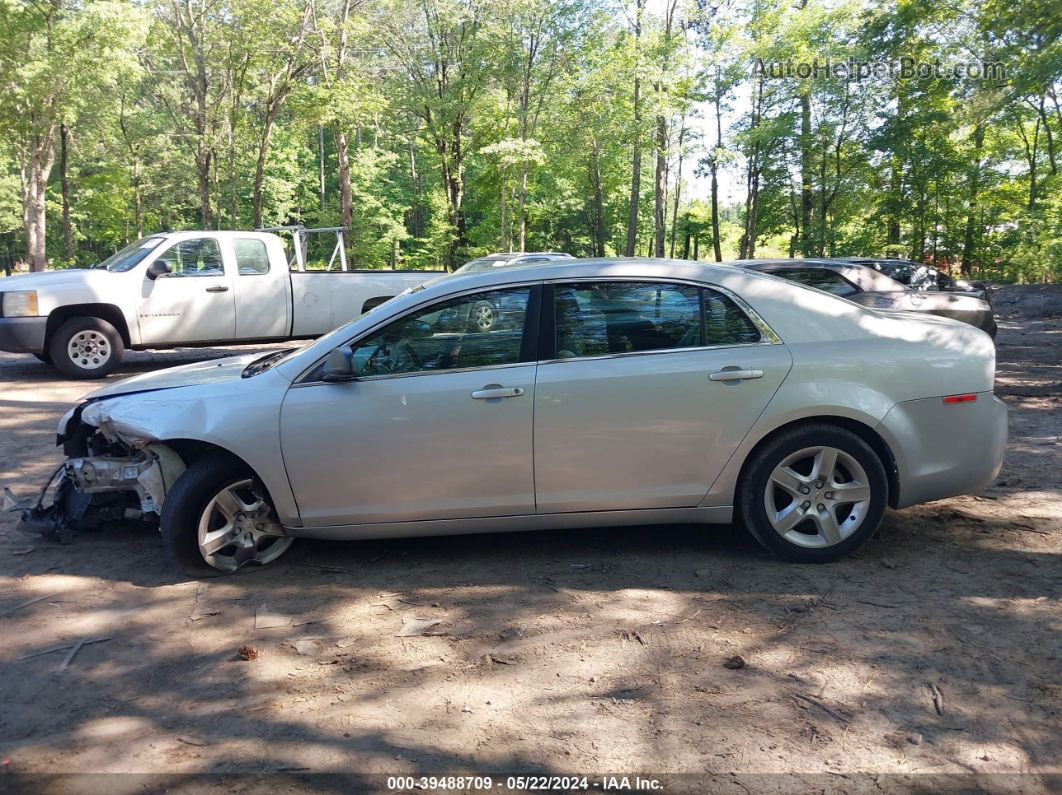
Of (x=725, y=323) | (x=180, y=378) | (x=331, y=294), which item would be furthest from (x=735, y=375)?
(x=331, y=294)

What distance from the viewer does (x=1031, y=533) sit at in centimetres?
475

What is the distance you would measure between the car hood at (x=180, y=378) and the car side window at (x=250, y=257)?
669 cm

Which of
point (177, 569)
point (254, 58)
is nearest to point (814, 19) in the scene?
point (254, 58)

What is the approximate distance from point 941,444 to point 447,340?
2698mm

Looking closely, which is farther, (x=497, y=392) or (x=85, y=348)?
(x=85, y=348)

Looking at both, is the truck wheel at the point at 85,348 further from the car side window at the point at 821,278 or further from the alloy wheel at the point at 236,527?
the car side window at the point at 821,278

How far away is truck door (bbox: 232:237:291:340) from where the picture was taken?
11273 mm

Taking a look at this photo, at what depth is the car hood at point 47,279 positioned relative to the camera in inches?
397

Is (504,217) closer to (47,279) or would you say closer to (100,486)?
(47,279)

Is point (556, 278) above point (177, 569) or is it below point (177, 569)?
above

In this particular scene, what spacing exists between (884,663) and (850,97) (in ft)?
99.5

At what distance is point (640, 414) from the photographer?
4.14 metres

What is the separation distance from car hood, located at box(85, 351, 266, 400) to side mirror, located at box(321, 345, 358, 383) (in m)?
0.66

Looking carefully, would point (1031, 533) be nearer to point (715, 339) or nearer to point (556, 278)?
point (715, 339)
